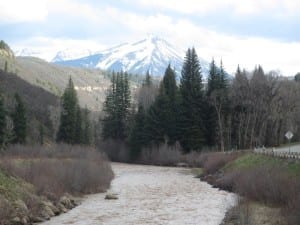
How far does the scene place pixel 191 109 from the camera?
98.6 metres

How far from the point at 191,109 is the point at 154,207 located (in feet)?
210

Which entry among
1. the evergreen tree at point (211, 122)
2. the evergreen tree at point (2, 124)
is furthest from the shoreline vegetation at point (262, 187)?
the evergreen tree at point (211, 122)

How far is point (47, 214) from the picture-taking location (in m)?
30.6

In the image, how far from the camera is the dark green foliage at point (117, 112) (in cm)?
11431

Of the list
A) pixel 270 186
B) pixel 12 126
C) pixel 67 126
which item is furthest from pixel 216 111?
pixel 270 186

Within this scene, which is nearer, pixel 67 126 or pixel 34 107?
pixel 67 126

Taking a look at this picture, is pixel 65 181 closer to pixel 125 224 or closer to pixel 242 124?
pixel 125 224

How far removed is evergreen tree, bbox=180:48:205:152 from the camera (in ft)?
315

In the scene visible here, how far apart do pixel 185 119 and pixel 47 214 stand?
6844cm

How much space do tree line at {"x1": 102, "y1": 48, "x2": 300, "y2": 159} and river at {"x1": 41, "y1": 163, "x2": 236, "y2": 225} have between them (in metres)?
43.7

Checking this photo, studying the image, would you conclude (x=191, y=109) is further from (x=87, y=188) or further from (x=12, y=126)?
(x=87, y=188)

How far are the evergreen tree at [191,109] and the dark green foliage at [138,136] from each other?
28.4 ft

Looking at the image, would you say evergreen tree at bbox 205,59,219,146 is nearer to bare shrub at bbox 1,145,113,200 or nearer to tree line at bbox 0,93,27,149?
tree line at bbox 0,93,27,149

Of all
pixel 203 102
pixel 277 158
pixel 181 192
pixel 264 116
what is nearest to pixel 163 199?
pixel 181 192
